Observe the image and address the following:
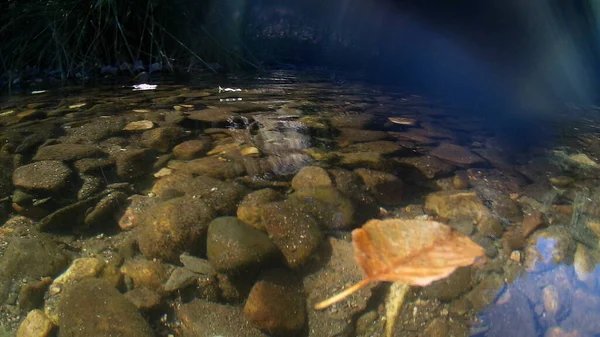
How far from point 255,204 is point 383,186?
0.47 m

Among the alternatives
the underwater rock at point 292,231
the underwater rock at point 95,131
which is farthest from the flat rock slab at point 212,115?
the underwater rock at point 292,231

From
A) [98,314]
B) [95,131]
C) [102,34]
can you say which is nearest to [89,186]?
[95,131]

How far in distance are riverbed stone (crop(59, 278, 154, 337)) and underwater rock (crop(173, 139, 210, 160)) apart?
0.78m

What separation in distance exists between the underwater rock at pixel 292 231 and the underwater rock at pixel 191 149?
602mm

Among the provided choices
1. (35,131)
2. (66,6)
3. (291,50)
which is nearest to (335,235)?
(35,131)

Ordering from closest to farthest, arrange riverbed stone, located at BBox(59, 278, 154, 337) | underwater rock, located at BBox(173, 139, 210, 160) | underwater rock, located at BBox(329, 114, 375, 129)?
riverbed stone, located at BBox(59, 278, 154, 337), underwater rock, located at BBox(173, 139, 210, 160), underwater rock, located at BBox(329, 114, 375, 129)

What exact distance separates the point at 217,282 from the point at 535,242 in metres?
0.90

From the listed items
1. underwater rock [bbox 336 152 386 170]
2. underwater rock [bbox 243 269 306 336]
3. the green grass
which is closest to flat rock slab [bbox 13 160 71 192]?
underwater rock [bbox 243 269 306 336]

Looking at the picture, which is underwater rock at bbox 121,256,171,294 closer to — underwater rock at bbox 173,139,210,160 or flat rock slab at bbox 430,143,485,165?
underwater rock at bbox 173,139,210,160

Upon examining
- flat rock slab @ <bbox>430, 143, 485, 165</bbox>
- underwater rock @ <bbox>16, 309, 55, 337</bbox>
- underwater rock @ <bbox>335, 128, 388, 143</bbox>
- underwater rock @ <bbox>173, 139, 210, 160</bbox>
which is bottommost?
underwater rock @ <bbox>16, 309, 55, 337</bbox>

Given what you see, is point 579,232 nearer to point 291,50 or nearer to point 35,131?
point 35,131

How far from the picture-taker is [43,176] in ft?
5.32

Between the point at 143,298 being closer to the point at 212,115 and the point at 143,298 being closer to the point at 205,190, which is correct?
the point at 205,190

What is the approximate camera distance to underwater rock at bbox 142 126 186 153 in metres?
1.93
